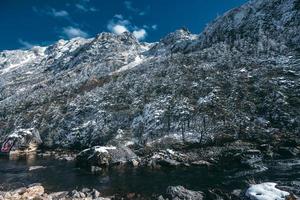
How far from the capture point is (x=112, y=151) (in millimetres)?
76875

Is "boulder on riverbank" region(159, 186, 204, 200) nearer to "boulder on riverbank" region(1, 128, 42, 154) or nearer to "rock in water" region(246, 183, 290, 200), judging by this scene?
"rock in water" region(246, 183, 290, 200)

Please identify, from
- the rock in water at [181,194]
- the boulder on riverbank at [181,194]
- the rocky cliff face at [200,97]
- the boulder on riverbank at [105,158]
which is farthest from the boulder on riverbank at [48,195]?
the rocky cliff face at [200,97]

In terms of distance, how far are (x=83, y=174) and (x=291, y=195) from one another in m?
44.1

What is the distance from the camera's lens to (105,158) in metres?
73.4

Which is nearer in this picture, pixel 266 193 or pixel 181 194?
pixel 266 193

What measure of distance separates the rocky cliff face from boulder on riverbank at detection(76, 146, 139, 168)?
1420cm

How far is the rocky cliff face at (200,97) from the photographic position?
90.3 m

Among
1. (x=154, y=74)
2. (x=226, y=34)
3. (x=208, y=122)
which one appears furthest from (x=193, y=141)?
(x=226, y=34)

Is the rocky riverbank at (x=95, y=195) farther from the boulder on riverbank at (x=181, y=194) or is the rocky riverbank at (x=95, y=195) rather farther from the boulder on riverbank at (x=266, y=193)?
the boulder on riverbank at (x=266, y=193)

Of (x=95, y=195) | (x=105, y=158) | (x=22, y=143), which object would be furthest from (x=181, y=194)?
(x=22, y=143)

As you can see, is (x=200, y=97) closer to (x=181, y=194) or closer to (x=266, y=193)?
(x=181, y=194)

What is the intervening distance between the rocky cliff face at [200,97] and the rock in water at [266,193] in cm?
5186

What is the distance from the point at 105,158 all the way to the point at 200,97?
4214 cm

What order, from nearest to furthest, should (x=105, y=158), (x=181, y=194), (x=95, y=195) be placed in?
1. (x=181, y=194)
2. (x=95, y=195)
3. (x=105, y=158)
